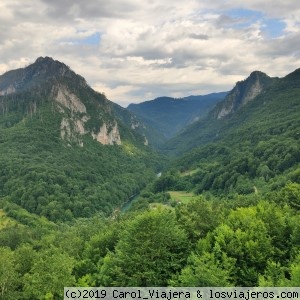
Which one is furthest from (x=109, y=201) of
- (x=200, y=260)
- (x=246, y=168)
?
(x=200, y=260)

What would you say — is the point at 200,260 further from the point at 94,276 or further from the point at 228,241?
the point at 94,276

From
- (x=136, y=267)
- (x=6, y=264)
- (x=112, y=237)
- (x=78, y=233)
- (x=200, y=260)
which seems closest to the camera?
(x=200, y=260)

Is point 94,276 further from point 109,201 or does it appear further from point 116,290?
point 109,201

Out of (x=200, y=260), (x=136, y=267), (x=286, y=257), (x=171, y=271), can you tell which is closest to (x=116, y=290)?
(x=136, y=267)

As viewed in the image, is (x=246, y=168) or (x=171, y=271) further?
(x=246, y=168)

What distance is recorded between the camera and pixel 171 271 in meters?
48.7

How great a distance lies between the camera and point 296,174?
12025 centimetres

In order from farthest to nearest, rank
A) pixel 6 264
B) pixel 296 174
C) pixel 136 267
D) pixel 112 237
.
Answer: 1. pixel 296 174
2. pixel 112 237
3. pixel 6 264
4. pixel 136 267

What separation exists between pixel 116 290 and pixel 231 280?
13.5m

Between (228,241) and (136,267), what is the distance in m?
11.5

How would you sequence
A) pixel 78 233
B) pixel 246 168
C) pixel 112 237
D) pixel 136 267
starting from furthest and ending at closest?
pixel 246 168 < pixel 78 233 < pixel 112 237 < pixel 136 267

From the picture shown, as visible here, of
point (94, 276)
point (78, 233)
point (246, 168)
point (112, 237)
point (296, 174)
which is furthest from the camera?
point (246, 168)

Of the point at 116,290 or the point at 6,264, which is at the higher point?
the point at 6,264

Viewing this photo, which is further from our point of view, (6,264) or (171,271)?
(6,264)
